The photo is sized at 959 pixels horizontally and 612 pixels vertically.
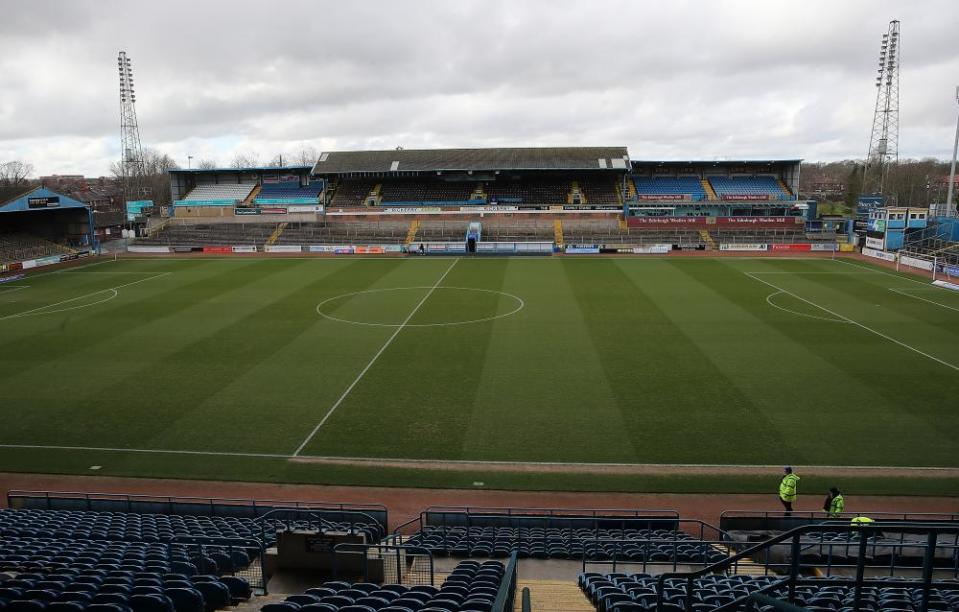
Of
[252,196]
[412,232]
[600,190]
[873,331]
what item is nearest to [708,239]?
[600,190]

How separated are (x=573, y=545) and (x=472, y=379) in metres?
12.1

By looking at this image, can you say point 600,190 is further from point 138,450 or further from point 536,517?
point 536,517

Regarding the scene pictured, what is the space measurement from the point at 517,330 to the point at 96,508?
780 inches

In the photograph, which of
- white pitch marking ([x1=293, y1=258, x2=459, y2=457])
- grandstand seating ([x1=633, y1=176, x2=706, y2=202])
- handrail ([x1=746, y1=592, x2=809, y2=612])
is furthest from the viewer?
grandstand seating ([x1=633, y1=176, x2=706, y2=202])

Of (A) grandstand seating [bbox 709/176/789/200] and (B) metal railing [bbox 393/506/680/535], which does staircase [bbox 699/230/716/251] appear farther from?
(B) metal railing [bbox 393/506/680/535]

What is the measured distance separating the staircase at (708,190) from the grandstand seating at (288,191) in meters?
46.3

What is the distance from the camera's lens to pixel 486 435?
19.9m

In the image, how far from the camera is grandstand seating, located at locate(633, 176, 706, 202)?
7569cm

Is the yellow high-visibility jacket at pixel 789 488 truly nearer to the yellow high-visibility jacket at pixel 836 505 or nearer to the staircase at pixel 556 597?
Answer: the yellow high-visibility jacket at pixel 836 505

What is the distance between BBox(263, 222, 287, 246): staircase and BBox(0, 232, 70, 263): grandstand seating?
18.4 meters

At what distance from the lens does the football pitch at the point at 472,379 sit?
18812 mm

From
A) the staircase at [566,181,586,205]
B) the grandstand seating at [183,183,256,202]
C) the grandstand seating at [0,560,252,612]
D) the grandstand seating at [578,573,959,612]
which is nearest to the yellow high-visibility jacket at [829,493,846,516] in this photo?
the grandstand seating at [578,573,959,612]

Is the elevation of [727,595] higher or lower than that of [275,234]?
lower

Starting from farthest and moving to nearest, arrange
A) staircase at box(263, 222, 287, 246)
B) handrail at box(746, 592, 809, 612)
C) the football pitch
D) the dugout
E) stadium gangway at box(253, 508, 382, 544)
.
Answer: staircase at box(263, 222, 287, 246), the dugout, the football pitch, stadium gangway at box(253, 508, 382, 544), handrail at box(746, 592, 809, 612)
